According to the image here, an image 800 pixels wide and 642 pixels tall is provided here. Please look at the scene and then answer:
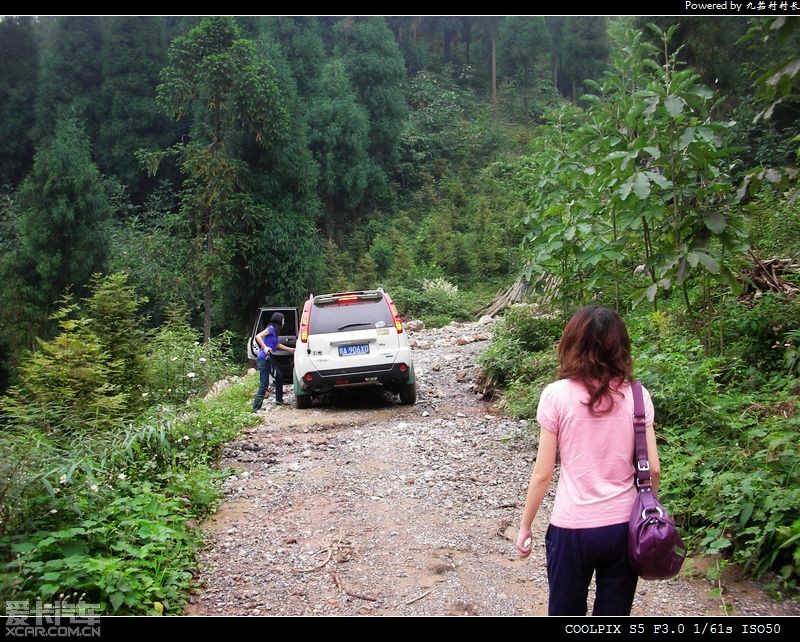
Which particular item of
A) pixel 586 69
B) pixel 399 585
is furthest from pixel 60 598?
pixel 586 69

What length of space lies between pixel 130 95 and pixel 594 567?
40.7 meters

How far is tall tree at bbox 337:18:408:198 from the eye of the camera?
40.5 m

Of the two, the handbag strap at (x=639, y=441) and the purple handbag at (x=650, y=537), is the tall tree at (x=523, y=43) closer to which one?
the handbag strap at (x=639, y=441)

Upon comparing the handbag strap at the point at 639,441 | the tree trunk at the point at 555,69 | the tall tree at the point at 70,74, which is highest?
the tree trunk at the point at 555,69

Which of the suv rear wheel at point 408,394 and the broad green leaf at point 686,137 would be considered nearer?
the broad green leaf at point 686,137

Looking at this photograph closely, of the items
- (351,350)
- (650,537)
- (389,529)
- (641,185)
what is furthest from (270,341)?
(650,537)

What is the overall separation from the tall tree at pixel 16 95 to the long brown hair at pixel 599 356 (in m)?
41.4

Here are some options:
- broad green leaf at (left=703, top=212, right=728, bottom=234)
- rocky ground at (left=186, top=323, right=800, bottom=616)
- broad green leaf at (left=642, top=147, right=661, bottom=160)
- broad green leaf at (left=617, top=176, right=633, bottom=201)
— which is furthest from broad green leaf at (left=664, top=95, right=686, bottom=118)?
rocky ground at (left=186, top=323, right=800, bottom=616)

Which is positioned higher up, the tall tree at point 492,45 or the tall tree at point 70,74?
the tall tree at point 492,45

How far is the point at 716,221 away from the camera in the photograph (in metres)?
6.13

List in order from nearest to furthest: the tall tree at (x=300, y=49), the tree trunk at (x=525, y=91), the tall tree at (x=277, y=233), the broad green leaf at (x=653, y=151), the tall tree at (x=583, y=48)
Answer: the broad green leaf at (x=653, y=151)
the tall tree at (x=277, y=233)
the tall tree at (x=300, y=49)
the tree trunk at (x=525, y=91)
the tall tree at (x=583, y=48)

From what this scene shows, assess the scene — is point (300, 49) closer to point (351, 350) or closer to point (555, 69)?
point (555, 69)

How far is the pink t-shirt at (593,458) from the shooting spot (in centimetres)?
273

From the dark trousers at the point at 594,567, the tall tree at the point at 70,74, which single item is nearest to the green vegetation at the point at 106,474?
the dark trousers at the point at 594,567
